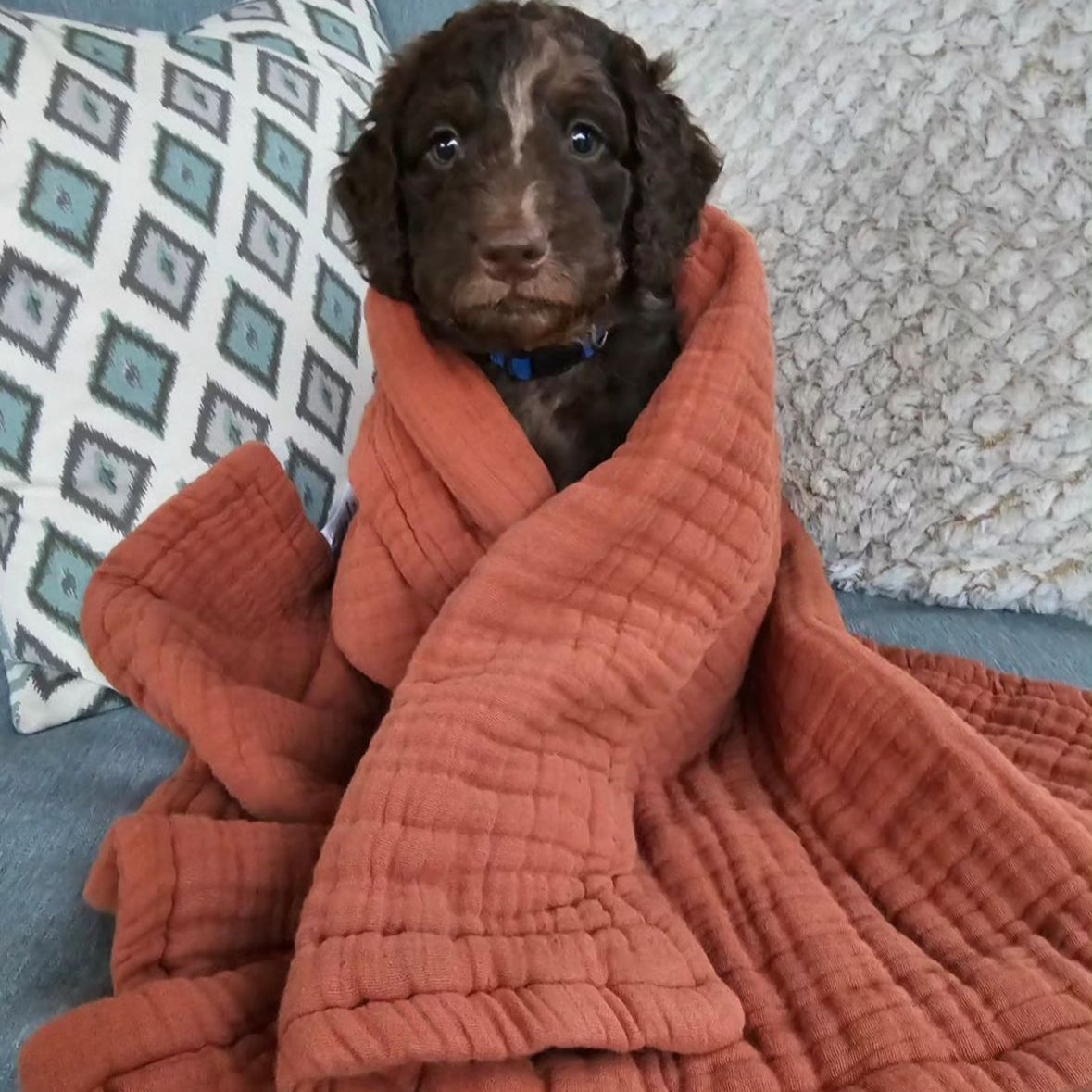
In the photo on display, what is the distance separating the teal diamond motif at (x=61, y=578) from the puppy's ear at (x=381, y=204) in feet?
1.76

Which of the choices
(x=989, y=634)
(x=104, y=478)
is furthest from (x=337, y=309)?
(x=989, y=634)

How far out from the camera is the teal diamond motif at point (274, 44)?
1726 millimetres

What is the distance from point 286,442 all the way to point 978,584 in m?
1.04

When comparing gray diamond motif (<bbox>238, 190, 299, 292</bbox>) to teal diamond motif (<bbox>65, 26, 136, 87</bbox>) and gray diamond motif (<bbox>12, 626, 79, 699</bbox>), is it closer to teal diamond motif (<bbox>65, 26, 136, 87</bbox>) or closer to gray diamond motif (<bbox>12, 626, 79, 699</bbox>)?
teal diamond motif (<bbox>65, 26, 136, 87</bbox>)

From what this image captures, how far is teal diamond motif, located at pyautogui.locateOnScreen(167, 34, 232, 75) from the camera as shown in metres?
1.63

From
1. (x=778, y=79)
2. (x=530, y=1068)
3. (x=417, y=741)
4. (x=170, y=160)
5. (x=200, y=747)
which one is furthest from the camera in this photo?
(x=778, y=79)

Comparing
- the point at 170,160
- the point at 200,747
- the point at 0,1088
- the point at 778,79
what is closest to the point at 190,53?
the point at 170,160

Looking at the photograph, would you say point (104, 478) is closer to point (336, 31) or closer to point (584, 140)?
point (584, 140)

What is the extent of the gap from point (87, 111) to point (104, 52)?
0.41 ft

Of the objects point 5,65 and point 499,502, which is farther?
point 5,65

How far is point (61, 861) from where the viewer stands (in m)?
1.15

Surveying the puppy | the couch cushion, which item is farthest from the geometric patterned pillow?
the couch cushion

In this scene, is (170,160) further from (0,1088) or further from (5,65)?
(0,1088)

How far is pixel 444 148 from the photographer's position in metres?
1.26
